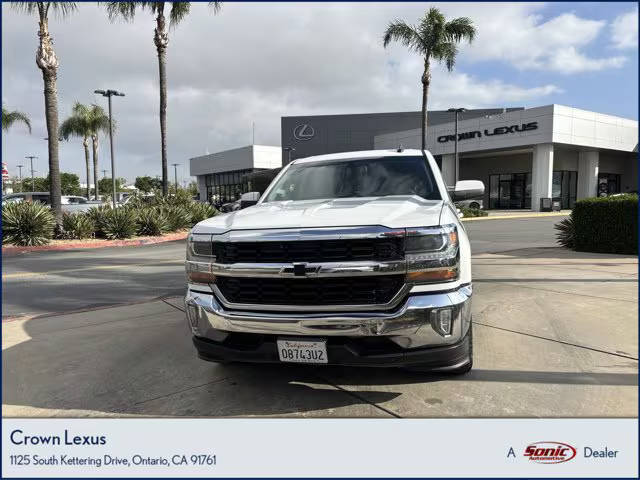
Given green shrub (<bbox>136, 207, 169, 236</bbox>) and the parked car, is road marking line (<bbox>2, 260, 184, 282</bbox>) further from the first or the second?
the parked car

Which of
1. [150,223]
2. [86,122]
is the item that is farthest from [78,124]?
[150,223]

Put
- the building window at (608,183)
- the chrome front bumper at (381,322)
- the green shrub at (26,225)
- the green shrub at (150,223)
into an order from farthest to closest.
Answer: the building window at (608,183) < the green shrub at (150,223) < the green shrub at (26,225) < the chrome front bumper at (381,322)

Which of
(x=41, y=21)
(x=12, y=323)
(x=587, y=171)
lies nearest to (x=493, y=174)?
(x=587, y=171)

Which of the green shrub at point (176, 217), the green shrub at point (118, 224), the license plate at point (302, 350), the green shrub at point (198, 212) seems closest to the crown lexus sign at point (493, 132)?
the green shrub at point (198, 212)

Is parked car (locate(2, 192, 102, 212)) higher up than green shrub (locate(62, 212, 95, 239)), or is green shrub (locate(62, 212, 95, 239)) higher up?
parked car (locate(2, 192, 102, 212))

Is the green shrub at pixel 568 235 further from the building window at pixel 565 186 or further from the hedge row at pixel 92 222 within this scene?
the building window at pixel 565 186

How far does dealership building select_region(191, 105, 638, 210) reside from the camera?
31547 mm

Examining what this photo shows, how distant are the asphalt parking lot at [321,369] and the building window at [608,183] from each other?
3752 cm

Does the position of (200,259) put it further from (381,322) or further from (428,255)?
(428,255)

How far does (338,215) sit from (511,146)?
110 ft

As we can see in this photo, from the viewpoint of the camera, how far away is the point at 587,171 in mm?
35344

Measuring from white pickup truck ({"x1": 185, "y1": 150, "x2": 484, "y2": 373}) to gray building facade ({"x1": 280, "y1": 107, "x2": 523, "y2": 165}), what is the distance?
45306mm

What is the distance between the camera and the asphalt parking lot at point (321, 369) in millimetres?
3320

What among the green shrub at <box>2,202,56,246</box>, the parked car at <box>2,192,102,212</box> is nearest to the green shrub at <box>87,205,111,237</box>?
the green shrub at <box>2,202,56,246</box>
